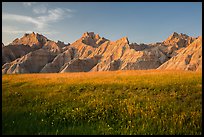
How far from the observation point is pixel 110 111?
15258 millimetres

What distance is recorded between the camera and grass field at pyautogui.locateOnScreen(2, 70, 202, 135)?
1243cm

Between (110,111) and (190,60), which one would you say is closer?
(110,111)

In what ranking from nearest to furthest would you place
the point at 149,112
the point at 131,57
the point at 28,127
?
the point at 28,127 → the point at 149,112 → the point at 131,57

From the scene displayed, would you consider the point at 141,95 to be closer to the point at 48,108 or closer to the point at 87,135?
the point at 48,108

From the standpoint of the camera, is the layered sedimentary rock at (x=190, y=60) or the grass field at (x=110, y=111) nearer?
the grass field at (x=110, y=111)

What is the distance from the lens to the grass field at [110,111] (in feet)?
40.8

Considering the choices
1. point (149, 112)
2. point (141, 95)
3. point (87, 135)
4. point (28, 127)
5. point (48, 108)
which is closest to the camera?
point (87, 135)

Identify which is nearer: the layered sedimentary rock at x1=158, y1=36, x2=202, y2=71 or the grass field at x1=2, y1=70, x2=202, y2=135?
the grass field at x1=2, y1=70, x2=202, y2=135

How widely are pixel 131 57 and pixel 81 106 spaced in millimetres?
177258

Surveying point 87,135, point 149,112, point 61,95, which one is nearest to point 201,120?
point 149,112

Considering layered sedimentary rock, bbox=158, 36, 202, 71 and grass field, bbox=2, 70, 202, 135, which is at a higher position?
layered sedimentary rock, bbox=158, 36, 202, 71

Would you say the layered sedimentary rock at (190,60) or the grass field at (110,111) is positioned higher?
the layered sedimentary rock at (190,60)

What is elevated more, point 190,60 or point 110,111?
point 190,60

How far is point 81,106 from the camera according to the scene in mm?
16453
